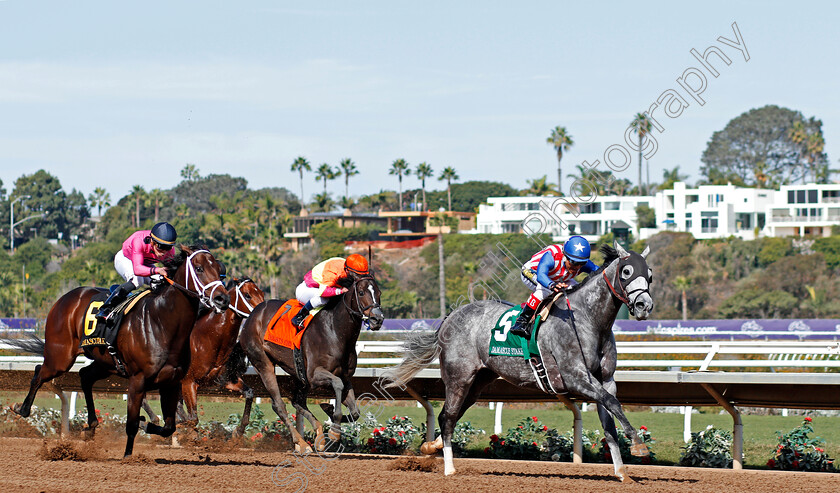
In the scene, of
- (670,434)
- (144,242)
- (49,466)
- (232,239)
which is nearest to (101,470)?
(49,466)

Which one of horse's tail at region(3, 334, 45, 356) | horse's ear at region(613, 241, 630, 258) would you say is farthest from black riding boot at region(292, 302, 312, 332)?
horse's ear at region(613, 241, 630, 258)

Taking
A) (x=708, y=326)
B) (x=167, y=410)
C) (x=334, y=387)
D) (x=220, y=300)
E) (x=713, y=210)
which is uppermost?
(x=713, y=210)

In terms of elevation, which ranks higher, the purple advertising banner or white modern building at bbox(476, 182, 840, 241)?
white modern building at bbox(476, 182, 840, 241)

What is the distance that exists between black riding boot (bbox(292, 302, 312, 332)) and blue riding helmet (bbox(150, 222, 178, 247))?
56.8 inches

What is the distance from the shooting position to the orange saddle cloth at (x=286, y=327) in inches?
363

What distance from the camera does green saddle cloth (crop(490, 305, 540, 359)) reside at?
7.67 meters

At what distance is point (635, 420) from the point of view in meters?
13.3

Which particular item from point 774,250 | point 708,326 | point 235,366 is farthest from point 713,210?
point 235,366

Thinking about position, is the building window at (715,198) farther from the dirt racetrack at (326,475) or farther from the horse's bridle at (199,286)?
the horse's bridle at (199,286)

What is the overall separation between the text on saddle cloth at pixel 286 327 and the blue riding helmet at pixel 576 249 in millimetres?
2514

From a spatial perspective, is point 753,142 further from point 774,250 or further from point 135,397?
point 135,397

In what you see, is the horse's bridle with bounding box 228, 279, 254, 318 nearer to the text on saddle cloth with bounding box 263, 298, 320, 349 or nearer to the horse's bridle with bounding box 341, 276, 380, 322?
the text on saddle cloth with bounding box 263, 298, 320, 349

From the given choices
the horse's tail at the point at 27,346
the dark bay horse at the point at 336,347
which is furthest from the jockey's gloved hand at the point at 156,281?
the horse's tail at the point at 27,346

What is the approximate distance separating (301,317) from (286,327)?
27 centimetres
